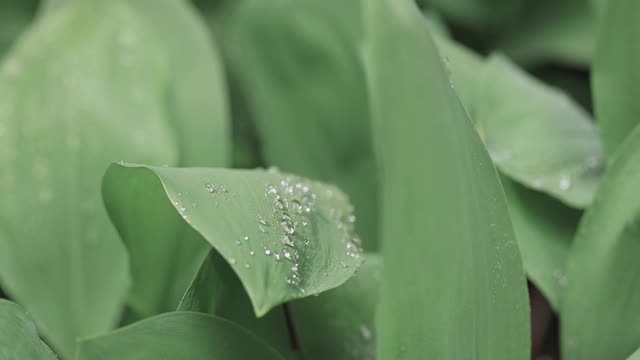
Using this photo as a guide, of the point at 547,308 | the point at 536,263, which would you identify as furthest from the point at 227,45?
the point at 536,263

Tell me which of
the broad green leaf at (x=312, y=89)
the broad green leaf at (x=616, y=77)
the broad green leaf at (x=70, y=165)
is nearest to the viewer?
the broad green leaf at (x=616, y=77)

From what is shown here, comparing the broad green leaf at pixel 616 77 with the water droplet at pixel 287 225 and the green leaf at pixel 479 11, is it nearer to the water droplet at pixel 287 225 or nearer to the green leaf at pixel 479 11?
the water droplet at pixel 287 225

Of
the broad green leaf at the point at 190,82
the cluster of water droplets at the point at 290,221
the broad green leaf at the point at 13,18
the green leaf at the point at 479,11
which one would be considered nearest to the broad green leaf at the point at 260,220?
the cluster of water droplets at the point at 290,221

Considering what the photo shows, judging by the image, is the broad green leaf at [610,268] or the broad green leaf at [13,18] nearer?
the broad green leaf at [610,268]

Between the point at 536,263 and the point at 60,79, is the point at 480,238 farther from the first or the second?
the point at 60,79

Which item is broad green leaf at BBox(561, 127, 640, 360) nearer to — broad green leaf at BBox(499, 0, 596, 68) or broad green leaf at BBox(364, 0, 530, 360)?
broad green leaf at BBox(364, 0, 530, 360)

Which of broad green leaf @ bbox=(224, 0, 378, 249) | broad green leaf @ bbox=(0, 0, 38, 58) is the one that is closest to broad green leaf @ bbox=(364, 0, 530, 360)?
broad green leaf @ bbox=(224, 0, 378, 249)

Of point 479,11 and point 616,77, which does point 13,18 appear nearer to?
point 479,11
